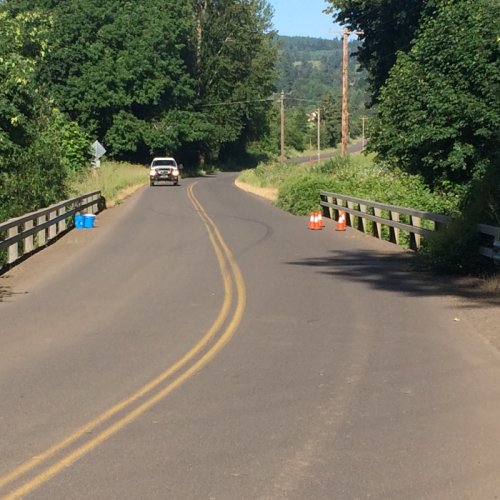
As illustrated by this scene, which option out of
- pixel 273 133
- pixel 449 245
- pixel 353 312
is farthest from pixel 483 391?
pixel 273 133

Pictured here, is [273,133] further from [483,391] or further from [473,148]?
[483,391]

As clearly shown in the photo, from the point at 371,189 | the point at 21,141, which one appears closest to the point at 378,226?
the point at 371,189

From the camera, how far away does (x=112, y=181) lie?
178ft

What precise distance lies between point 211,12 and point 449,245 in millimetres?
77777

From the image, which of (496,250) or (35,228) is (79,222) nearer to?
(35,228)

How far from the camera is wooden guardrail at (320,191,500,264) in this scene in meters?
15.6

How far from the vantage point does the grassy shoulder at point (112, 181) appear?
1683 inches

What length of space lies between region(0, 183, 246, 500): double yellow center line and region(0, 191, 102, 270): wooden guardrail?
692cm

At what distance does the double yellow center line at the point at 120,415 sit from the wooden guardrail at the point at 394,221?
521cm

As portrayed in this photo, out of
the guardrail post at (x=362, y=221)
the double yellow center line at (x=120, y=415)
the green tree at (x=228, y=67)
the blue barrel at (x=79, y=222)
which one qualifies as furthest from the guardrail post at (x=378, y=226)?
the green tree at (x=228, y=67)

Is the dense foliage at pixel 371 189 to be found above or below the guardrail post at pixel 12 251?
above

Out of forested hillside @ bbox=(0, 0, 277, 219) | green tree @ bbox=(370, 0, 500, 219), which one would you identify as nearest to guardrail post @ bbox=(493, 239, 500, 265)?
green tree @ bbox=(370, 0, 500, 219)

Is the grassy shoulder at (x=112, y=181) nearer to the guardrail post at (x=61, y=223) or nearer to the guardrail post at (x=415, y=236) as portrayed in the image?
the guardrail post at (x=61, y=223)

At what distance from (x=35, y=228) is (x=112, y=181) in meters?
34.2
